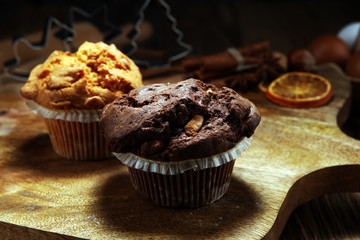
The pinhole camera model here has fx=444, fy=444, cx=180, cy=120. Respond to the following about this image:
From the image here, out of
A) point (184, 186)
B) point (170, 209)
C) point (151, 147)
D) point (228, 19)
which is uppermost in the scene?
point (151, 147)

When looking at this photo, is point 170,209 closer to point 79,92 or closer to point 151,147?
point 151,147

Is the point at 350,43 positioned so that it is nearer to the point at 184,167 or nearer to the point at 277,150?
the point at 277,150

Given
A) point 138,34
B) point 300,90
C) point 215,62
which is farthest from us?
point 138,34

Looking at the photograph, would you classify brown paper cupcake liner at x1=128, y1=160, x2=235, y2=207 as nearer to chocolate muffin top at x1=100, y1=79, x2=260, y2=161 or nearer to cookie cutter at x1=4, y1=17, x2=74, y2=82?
chocolate muffin top at x1=100, y1=79, x2=260, y2=161

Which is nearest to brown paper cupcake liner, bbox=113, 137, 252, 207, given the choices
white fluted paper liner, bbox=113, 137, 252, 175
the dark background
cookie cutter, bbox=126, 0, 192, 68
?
white fluted paper liner, bbox=113, 137, 252, 175

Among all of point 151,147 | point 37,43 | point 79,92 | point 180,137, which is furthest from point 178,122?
point 37,43
